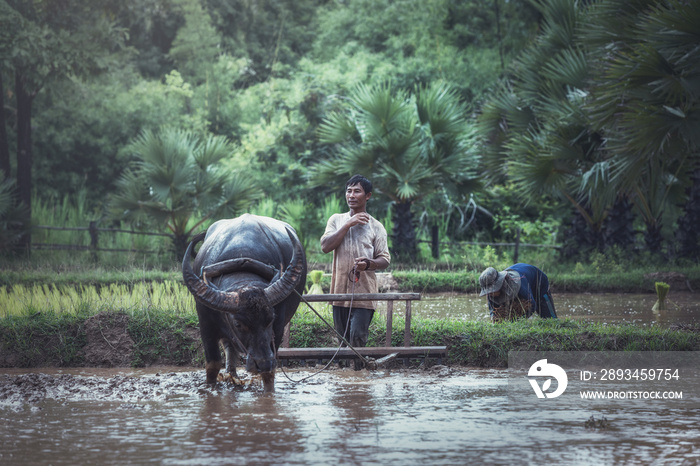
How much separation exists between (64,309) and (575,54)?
1131 centimetres

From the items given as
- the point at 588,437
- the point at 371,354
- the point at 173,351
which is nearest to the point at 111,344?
the point at 173,351

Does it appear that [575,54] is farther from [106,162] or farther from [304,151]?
[106,162]

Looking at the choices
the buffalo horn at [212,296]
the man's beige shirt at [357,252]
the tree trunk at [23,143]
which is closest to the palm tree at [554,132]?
the man's beige shirt at [357,252]

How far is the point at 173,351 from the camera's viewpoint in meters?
7.95

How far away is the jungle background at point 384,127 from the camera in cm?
1293

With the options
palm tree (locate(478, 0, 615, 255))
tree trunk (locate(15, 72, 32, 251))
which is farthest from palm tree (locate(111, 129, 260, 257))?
palm tree (locate(478, 0, 615, 255))

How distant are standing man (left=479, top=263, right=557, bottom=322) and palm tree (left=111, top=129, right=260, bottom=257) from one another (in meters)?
9.42

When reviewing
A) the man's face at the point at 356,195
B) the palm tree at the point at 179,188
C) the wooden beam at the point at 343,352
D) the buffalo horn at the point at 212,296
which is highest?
the palm tree at the point at 179,188

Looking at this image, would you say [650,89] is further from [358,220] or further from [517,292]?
[358,220]

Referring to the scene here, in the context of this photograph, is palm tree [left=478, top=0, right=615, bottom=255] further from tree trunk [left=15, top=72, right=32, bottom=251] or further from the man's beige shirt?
tree trunk [left=15, top=72, right=32, bottom=251]

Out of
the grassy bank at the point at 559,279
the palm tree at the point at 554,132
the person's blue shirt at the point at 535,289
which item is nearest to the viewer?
the person's blue shirt at the point at 535,289

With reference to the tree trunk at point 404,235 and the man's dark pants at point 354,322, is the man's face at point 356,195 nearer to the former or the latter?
the man's dark pants at point 354,322

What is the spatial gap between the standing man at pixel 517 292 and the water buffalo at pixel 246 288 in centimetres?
248

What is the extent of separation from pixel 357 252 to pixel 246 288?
1584 millimetres
